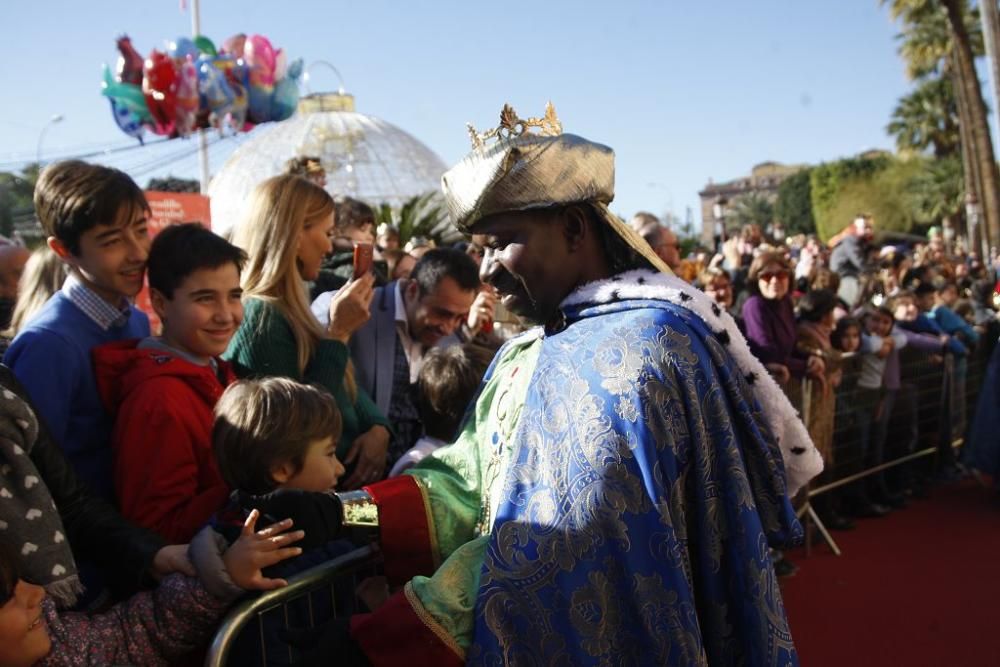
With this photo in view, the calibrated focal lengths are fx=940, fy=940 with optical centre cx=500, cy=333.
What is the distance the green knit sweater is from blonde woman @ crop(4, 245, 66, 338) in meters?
0.89

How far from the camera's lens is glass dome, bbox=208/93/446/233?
30203 millimetres

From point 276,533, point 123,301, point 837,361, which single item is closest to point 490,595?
point 276,533

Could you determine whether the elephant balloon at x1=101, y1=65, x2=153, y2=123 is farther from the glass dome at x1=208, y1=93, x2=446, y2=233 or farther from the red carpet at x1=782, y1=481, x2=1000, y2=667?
the glass dome at x1=208, y1=93, x2=446, y2=233

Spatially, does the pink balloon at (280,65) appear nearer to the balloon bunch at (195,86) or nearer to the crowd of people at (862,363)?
the balloon bunch at (195,86)

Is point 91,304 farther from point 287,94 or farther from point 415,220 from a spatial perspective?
point 415,220

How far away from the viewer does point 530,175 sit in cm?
200

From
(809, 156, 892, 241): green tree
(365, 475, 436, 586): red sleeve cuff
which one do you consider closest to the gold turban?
(365, 475, 436, 586): red sleeve cuff

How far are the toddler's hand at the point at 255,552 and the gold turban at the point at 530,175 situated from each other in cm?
80

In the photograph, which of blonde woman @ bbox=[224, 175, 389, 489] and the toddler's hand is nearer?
the toddler's hand

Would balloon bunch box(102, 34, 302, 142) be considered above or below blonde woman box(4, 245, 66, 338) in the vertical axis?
above

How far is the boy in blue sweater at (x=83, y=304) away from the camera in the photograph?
250 cm

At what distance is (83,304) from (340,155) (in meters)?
29.0

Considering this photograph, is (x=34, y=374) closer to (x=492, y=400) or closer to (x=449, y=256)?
(x=492, y=400)

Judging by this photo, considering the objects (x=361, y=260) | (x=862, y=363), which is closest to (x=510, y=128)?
(x=361, y=260)
